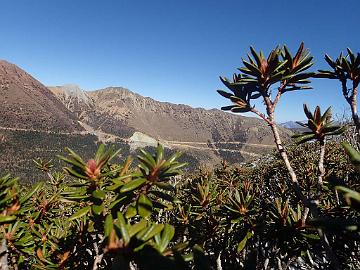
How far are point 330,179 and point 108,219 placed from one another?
2057 millimetres

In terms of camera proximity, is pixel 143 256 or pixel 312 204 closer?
pixel 143 256

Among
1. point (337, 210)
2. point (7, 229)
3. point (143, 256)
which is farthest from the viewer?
point (337, 210)

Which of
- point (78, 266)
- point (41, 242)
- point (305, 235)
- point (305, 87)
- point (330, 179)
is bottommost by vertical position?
point (78, 266)

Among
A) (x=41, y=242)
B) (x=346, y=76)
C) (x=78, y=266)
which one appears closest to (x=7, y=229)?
(x=41, y=242)

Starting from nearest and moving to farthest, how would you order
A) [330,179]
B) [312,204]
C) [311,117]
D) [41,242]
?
1. [330,179]
2. [312,204]
3. [311,117]
4. [41,242]

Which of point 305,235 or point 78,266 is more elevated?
point 305,235

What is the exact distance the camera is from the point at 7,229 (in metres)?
5.10

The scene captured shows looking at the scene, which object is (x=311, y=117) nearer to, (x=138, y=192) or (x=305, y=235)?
(x=305, y=235)

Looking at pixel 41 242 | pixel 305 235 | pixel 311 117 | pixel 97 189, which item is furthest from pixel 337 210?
pixel 41 242

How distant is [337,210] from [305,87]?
10.7 feet

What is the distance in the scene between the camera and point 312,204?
3.90m

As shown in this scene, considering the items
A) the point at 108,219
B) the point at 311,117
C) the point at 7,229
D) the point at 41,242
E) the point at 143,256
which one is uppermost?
the point at 311,117

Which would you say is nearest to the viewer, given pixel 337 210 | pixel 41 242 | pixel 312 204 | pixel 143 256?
pixel 143 256

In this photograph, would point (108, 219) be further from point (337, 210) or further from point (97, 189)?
point (337, 210)
